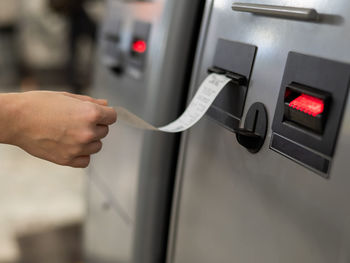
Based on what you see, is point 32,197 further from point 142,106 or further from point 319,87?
point 319,87

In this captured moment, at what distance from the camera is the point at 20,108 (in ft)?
2.76

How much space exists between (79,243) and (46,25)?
394cm

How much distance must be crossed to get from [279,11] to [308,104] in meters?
0.17

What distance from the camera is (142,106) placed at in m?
1.25

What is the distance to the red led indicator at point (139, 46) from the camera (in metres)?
1.27

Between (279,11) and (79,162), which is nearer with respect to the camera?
(279,11)

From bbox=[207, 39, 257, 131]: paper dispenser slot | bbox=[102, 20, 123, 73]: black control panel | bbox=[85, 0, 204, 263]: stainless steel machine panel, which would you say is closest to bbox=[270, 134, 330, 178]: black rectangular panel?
bbox=[207, 39, 257, 131]: paper dispenser slot

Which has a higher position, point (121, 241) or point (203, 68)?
point (203, 68)

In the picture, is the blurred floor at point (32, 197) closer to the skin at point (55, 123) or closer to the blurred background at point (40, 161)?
the blurred background at point (40, 161)

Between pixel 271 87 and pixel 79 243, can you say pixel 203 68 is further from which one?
pixel 79 243

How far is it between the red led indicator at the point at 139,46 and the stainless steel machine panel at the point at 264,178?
11.1 inches

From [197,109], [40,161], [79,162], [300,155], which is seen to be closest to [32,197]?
[40,161]

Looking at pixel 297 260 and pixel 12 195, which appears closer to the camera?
pixel 297 260

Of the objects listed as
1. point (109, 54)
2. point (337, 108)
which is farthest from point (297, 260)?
point (109, 54)
